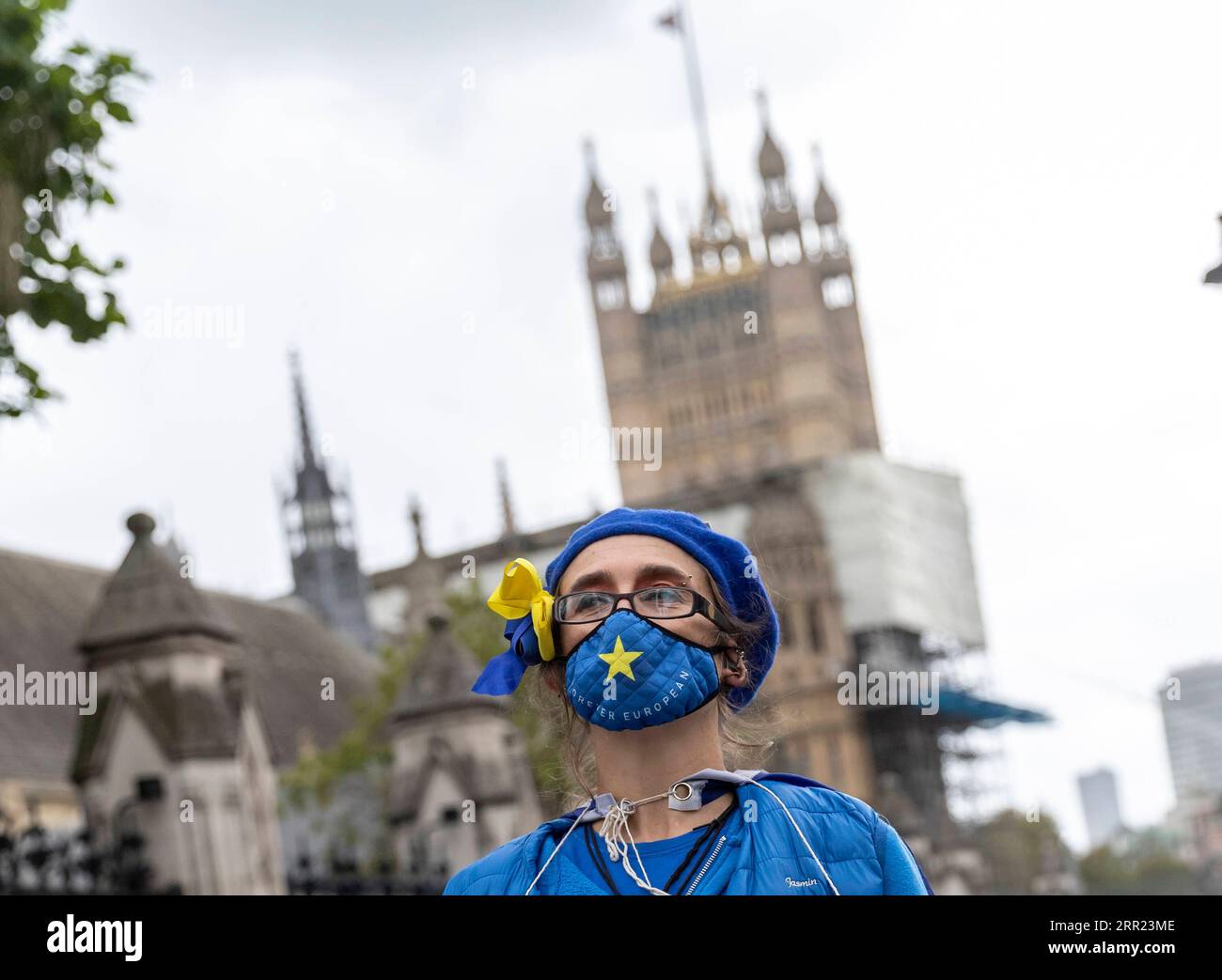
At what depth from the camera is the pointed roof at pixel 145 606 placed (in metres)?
15.3

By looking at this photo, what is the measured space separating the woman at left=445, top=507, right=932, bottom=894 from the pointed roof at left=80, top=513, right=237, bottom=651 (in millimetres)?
12139

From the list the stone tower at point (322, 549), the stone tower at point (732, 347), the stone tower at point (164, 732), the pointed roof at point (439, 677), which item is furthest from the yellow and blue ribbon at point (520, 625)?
Result: the stone tower at point (732, 347)

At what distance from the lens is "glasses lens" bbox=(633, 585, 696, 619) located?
3359 millimetres

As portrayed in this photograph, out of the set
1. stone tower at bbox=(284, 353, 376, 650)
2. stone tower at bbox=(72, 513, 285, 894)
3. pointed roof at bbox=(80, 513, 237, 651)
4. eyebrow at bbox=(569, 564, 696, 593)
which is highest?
stone tower at bbox=(284, 353, 376, 650)

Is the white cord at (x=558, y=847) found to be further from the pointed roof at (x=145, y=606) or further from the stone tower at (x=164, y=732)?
the pointed roof at (x=145, y=606)

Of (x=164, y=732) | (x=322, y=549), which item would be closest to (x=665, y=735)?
(x=164, y=732)

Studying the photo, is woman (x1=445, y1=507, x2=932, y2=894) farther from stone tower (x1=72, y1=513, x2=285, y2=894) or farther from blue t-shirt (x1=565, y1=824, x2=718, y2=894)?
stone tower (x1=72, y1=513, x2=285, y2=894)

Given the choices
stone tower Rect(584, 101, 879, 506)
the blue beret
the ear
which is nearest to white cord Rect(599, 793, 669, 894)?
the ear

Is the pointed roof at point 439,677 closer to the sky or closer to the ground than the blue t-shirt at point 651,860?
closer to the sky

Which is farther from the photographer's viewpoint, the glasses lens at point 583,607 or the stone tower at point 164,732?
the stone tower at point 164,732

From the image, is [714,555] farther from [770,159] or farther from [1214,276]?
[770,159]
